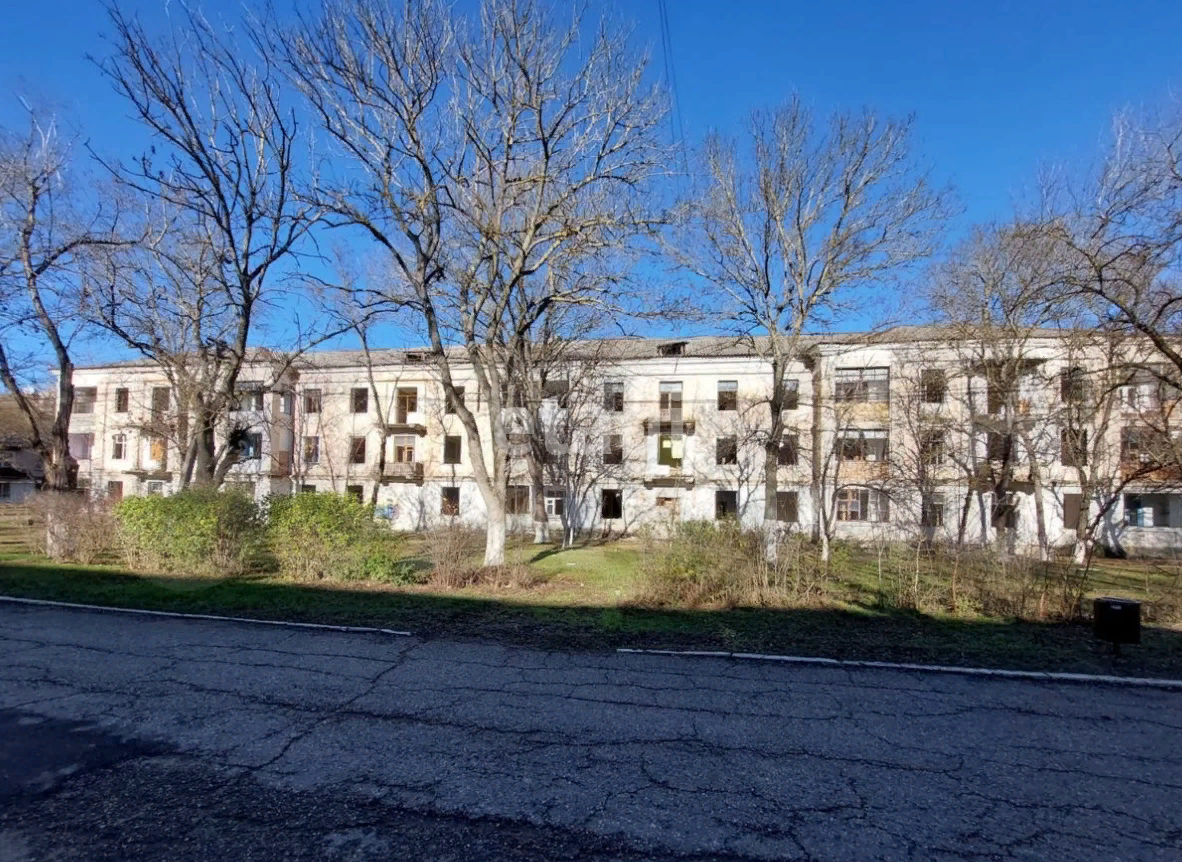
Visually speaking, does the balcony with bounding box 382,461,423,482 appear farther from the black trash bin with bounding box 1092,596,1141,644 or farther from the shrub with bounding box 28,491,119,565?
the black trash bin with bounding box 1092,596,1141,644

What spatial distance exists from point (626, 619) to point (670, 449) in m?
29.2

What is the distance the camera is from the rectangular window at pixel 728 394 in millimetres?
36219

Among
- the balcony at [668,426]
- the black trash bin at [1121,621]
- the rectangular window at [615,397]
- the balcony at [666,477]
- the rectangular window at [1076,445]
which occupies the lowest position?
the black trash bin at [1121,621]

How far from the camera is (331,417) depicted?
40781 mm

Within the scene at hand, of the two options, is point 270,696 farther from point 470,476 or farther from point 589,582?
point 470,476

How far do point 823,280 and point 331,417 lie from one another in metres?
30.9

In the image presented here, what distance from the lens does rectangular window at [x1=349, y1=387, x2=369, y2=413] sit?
4078 cm

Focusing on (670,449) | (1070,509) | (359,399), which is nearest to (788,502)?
(670,449)

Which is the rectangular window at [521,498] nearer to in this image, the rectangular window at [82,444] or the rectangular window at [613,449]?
the rectangular window at [613,449]

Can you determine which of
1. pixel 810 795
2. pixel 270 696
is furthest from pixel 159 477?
pixel 810 795

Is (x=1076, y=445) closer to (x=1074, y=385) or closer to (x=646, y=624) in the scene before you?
(x=1074, y=385)

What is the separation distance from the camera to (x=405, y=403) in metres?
40.7

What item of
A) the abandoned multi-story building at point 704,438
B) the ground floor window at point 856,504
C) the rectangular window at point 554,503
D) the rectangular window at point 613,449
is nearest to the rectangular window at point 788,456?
the abandoned multi-story building at point 704,438

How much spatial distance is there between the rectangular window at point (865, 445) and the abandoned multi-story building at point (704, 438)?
0.11 metres
